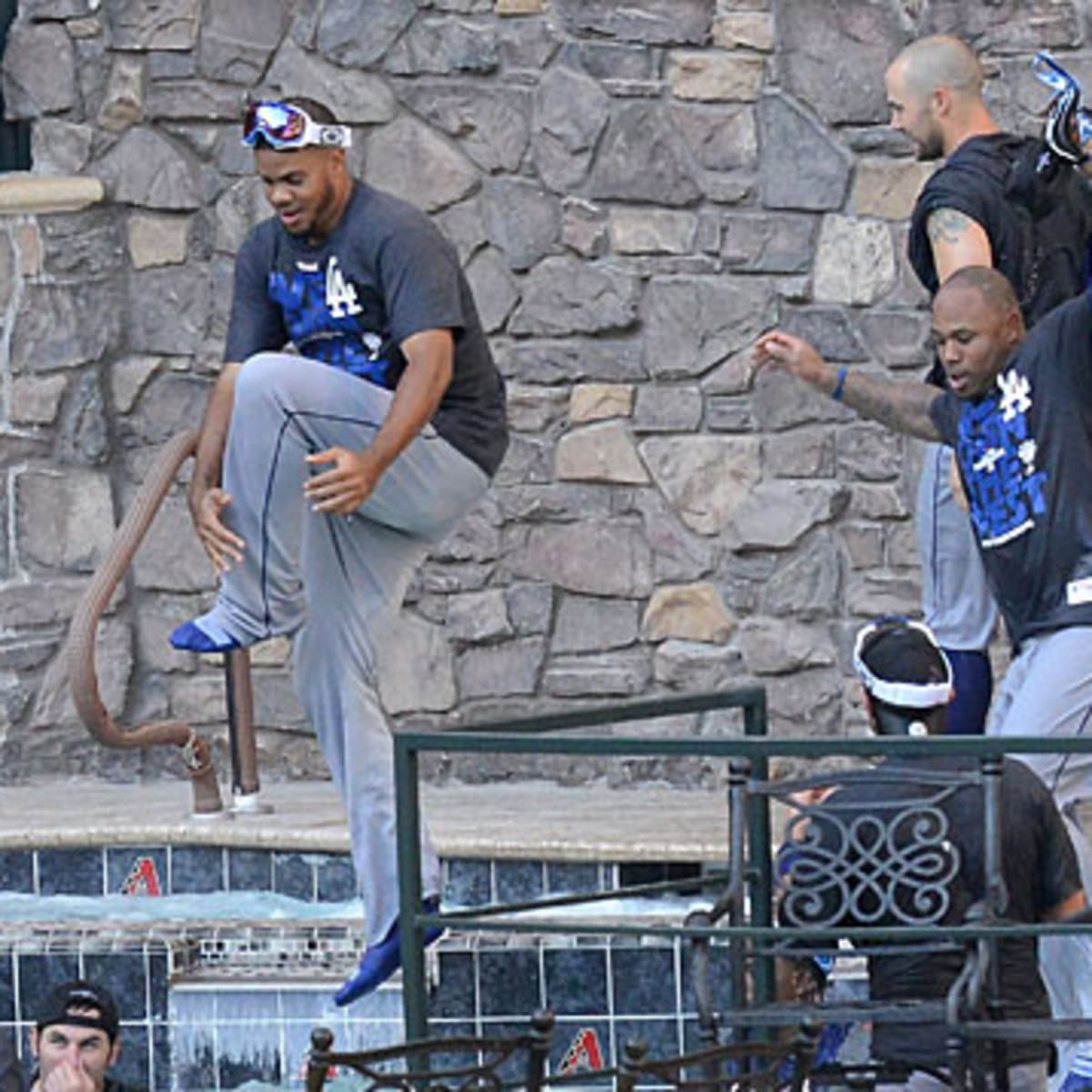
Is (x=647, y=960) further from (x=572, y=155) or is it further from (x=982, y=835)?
(x=572, y=155)

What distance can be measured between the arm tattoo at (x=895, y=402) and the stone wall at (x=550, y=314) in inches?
75.5

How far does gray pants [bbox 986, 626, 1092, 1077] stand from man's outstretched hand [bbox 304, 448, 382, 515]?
1.18 m

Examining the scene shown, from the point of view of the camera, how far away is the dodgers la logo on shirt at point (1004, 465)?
5.85 meters

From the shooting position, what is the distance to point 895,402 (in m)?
6.66

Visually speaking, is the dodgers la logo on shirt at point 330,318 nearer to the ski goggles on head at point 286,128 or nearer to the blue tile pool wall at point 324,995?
the ski goggles on head at point 286,128

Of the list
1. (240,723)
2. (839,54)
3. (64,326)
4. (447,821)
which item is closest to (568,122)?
(839,54)

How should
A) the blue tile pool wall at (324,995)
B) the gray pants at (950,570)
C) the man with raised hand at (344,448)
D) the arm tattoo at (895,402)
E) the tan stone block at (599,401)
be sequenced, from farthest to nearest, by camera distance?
the tan stone block at (599,401) → the gray pants at (950,570) → the blue tile pool wall at (324,995) → the arm tattoo at (895,402) → the man with raised hand at (344,448)

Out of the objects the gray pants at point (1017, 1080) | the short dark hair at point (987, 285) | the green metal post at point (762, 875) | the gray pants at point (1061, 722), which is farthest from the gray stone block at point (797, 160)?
the gray pants at point (1017, 1080)

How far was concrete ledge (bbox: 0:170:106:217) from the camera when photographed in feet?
29.1

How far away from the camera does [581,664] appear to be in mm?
8891

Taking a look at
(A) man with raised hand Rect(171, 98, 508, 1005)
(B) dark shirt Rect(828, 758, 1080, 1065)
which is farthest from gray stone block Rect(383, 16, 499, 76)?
(B) dark shirt Rect(828, 758, 1080, 1065)

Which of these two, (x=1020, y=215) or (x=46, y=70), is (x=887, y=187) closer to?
(x=1020, y=215)

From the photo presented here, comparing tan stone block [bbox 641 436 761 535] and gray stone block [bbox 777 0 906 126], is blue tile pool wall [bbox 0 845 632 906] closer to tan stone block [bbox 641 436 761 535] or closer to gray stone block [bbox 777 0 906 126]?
tan stone block [bbox 641 436 761 535]

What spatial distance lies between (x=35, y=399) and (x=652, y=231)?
157cm
